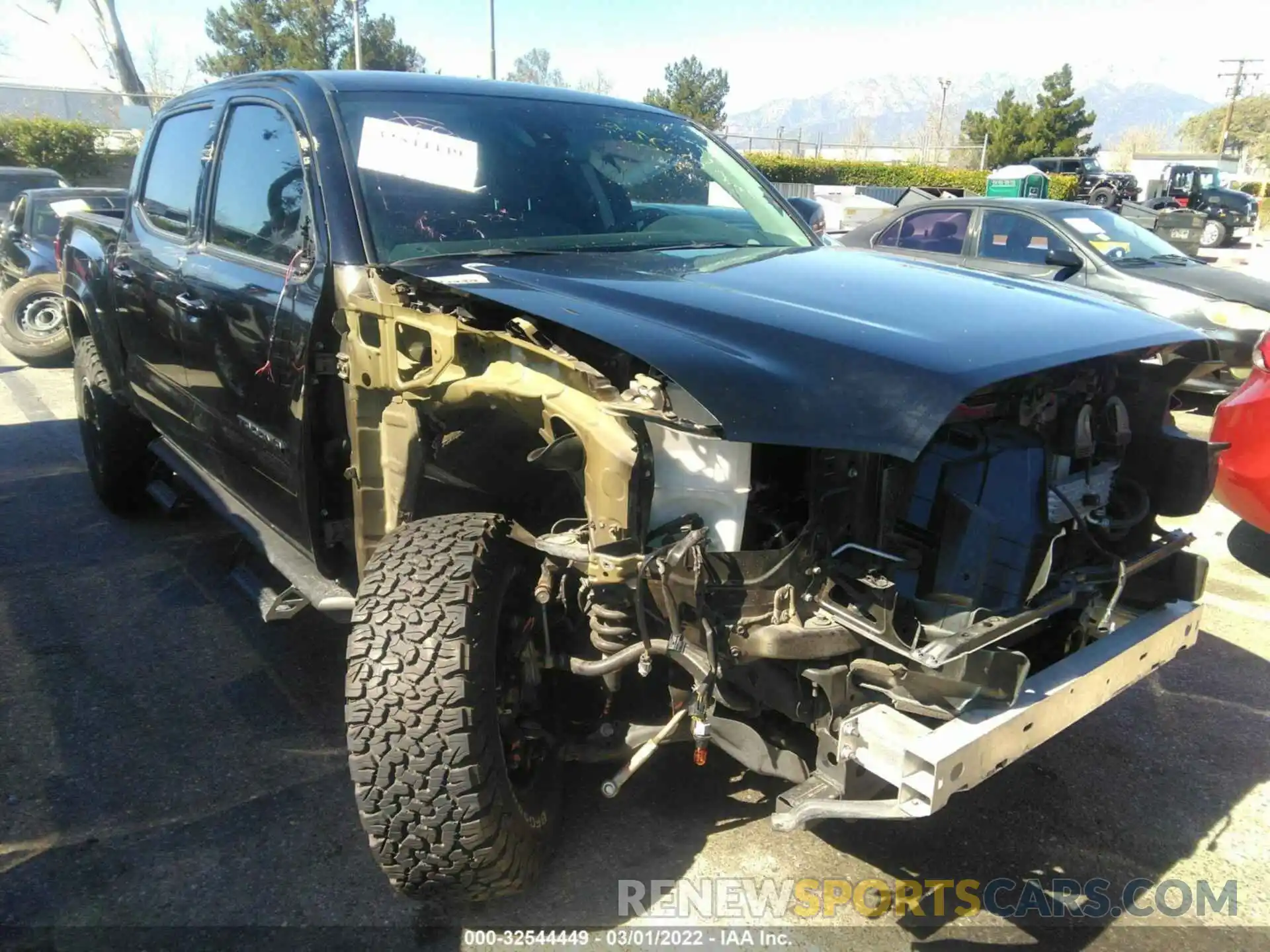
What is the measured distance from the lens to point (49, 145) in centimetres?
2289

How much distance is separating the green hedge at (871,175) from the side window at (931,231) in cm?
2198

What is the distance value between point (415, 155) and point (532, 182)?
0.39 meters

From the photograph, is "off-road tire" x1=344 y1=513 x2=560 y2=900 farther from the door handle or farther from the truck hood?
the door handle

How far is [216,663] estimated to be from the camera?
362 cm

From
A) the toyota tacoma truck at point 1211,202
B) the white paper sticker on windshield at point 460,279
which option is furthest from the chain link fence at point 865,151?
the white paper sticker on windshield at point 460,279

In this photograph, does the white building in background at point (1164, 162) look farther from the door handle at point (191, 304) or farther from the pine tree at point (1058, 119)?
the door handle at point (191, 304)

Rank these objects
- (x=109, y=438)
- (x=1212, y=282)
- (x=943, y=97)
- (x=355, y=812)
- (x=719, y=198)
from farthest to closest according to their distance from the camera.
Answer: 1. (x=943, y=97)
2. (x=1212, y=282)
3. (x=109, y=438)
4. (x=719, y=198)
5. (x=355, y=812)

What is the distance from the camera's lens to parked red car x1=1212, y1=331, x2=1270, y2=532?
3.95 meters

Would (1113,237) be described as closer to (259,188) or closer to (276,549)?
(259,188)

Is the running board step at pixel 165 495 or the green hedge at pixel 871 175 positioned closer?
the running board step at pixel 165 495

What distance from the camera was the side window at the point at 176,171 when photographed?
3.73m

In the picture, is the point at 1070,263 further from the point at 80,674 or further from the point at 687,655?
the point at 80,674

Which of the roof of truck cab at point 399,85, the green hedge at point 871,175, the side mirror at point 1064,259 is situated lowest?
the side mirror at point 1064,259

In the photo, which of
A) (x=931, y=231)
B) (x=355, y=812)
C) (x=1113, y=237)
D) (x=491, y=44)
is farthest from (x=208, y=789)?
(x=491, y=44)
